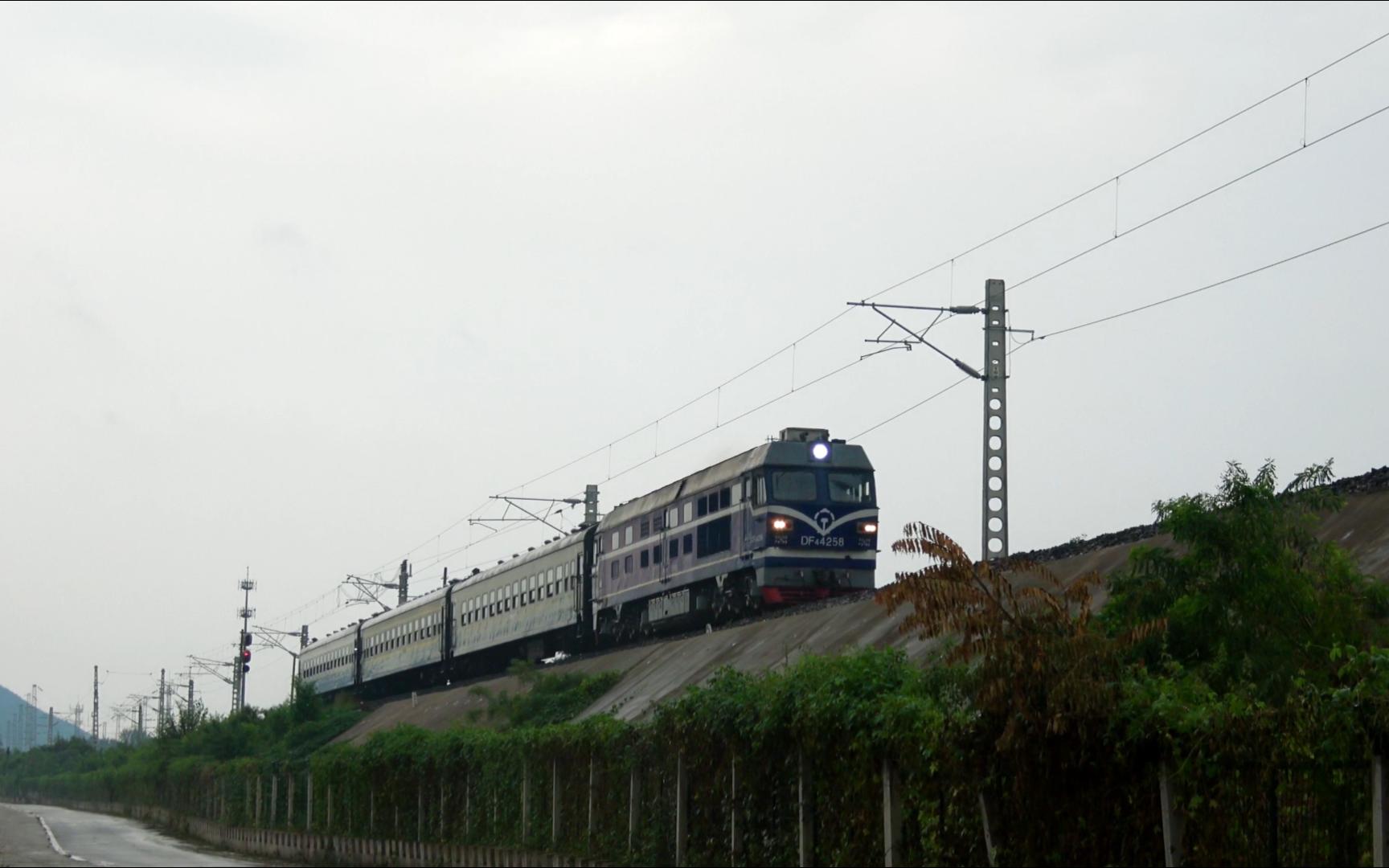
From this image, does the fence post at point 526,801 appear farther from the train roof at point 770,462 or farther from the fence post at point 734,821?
the train roof at point 770,462

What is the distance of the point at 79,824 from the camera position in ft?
190

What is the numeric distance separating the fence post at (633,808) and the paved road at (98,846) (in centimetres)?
1144

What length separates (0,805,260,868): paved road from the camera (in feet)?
99.6

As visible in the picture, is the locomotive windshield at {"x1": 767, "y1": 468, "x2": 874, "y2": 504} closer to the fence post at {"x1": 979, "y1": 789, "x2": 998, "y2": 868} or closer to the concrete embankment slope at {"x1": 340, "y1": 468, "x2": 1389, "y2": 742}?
the concrete embankment slope at {"x1": 340, "y1": 468, "x2": 1389, "y2": 742}

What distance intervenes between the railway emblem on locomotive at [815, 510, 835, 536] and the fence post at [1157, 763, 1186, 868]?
74.9 ft

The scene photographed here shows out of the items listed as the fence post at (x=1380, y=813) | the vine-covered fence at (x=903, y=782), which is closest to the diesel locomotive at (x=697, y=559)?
the vine-covered fence at (x=903, y=782)

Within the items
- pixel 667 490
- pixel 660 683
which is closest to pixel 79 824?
pixel 667 490

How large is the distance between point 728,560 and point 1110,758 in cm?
2375

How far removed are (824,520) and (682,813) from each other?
1577 centimetres

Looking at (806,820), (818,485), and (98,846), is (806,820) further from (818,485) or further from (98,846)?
(98,846)

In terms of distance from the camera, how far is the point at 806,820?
15.8 m

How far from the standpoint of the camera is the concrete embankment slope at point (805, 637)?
19109 millimetres

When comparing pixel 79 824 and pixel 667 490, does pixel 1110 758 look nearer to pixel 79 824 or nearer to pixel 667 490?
pixel 667 490

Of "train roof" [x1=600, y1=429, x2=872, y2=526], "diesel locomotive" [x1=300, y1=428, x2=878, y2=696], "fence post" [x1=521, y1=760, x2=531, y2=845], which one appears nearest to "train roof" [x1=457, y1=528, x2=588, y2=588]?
"diesel locomotive" [x1=300, y1=428, x2=878, y2=696]
